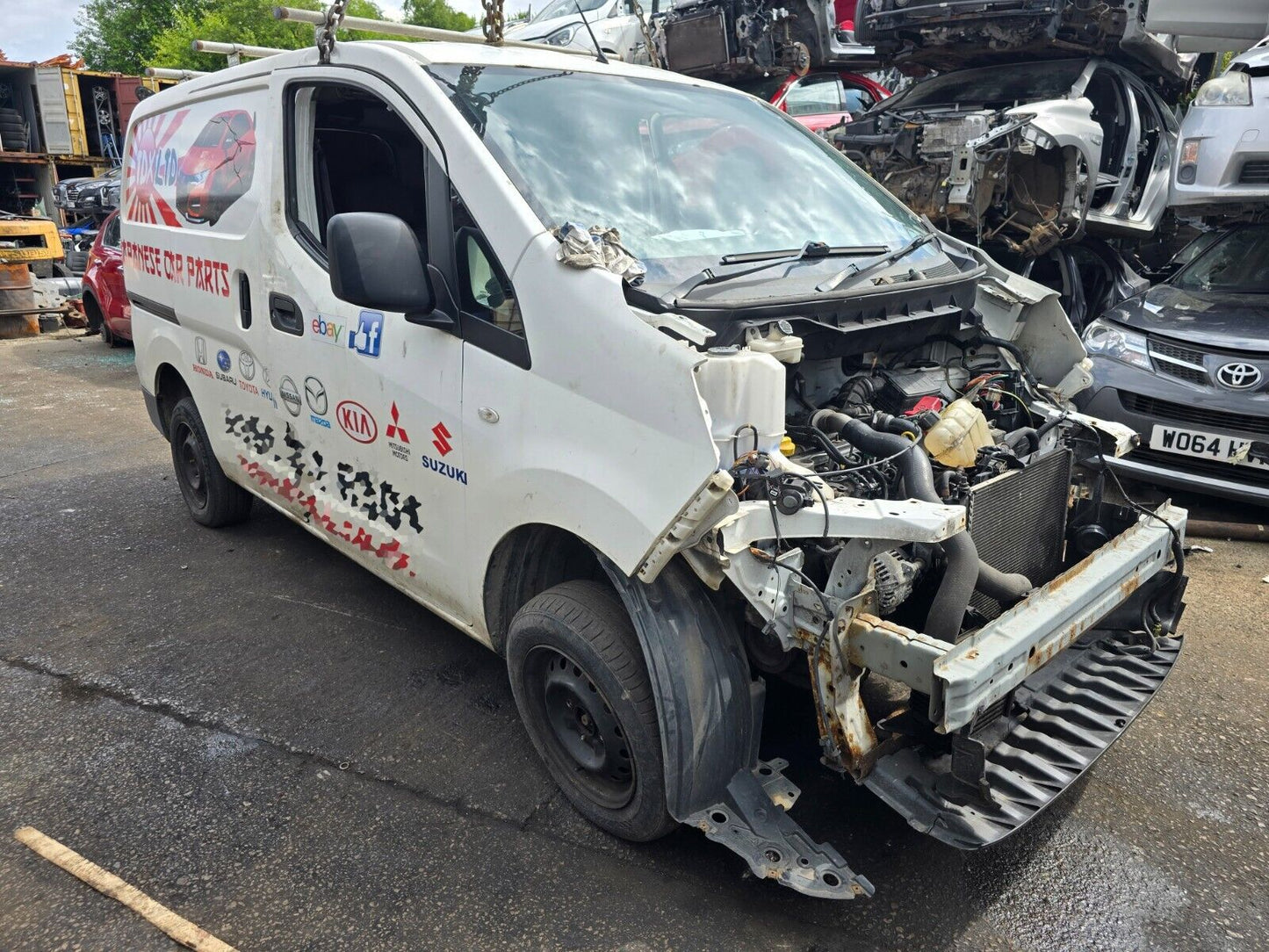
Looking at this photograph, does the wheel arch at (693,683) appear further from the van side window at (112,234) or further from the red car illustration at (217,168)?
the van side window at (112,234)

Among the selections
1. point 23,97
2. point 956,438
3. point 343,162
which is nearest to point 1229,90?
point 956,438

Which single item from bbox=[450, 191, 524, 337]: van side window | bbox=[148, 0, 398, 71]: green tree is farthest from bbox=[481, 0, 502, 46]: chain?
bbox=[148, 0, 398, 71]: green tree

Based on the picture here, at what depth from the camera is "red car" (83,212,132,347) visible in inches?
389

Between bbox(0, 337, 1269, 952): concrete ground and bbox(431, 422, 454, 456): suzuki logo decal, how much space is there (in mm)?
984

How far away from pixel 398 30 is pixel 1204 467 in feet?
13.7

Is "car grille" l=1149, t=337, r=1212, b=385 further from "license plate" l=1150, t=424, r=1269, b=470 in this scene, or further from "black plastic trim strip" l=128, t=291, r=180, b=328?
"black plastic trim strip" l=128, t=291, r=180, b=328

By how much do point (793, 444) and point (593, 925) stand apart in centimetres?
132

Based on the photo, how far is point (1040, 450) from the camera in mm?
2791

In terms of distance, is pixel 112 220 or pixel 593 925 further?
pixel 112 220

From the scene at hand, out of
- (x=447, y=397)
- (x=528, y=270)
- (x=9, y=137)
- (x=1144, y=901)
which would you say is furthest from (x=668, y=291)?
(x=9, y=137)

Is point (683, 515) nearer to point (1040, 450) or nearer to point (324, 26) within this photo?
point (1040, 450)

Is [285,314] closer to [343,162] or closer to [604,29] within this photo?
[343,162]

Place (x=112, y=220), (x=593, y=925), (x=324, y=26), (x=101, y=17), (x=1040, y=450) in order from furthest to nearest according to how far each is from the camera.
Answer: (x=101, y=17) → (x=112, y=220) → (x=324, y=26) → (x=1040, y=450) → (x=593, y=925)

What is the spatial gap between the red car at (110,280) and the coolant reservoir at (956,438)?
950 cm
